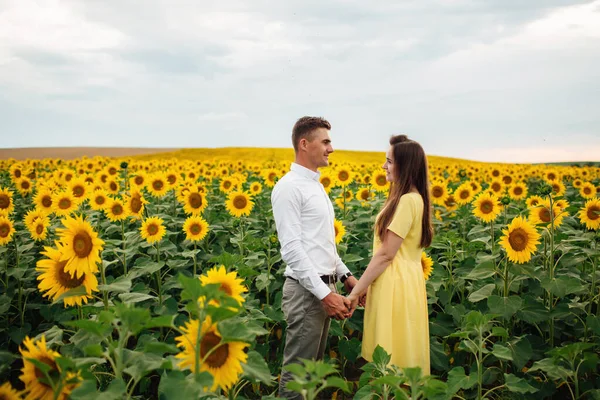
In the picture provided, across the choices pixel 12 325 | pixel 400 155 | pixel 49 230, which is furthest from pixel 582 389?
pixel 49 230

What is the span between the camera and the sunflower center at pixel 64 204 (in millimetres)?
6137

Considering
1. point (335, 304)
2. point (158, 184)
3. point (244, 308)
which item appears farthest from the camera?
point (158, 184)

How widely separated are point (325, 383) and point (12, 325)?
4.72 metres

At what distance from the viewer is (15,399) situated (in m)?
1.73

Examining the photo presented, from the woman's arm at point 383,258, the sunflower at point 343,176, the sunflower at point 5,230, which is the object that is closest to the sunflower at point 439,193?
the sunflower at point 343,176

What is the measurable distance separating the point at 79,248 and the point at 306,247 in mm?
1547

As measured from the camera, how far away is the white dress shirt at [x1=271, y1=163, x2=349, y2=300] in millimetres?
3291

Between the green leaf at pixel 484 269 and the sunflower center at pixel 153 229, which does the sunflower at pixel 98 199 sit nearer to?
the sunflower center at pixel 153 229

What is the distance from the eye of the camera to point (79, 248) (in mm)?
2609

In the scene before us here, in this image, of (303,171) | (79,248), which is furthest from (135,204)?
(79,248)

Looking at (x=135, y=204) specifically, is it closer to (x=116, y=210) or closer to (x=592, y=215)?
(x=116, y=210)

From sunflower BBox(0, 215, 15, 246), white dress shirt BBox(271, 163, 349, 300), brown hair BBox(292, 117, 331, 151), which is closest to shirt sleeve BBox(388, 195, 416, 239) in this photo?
white dress shirt BBox(271, 163, 349, 300)

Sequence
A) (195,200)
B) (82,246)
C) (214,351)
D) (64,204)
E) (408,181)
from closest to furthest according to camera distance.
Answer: (214,351), (82,246), (408,181), (64,204), (195,200)

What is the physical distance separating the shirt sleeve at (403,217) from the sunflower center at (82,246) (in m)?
1.93
